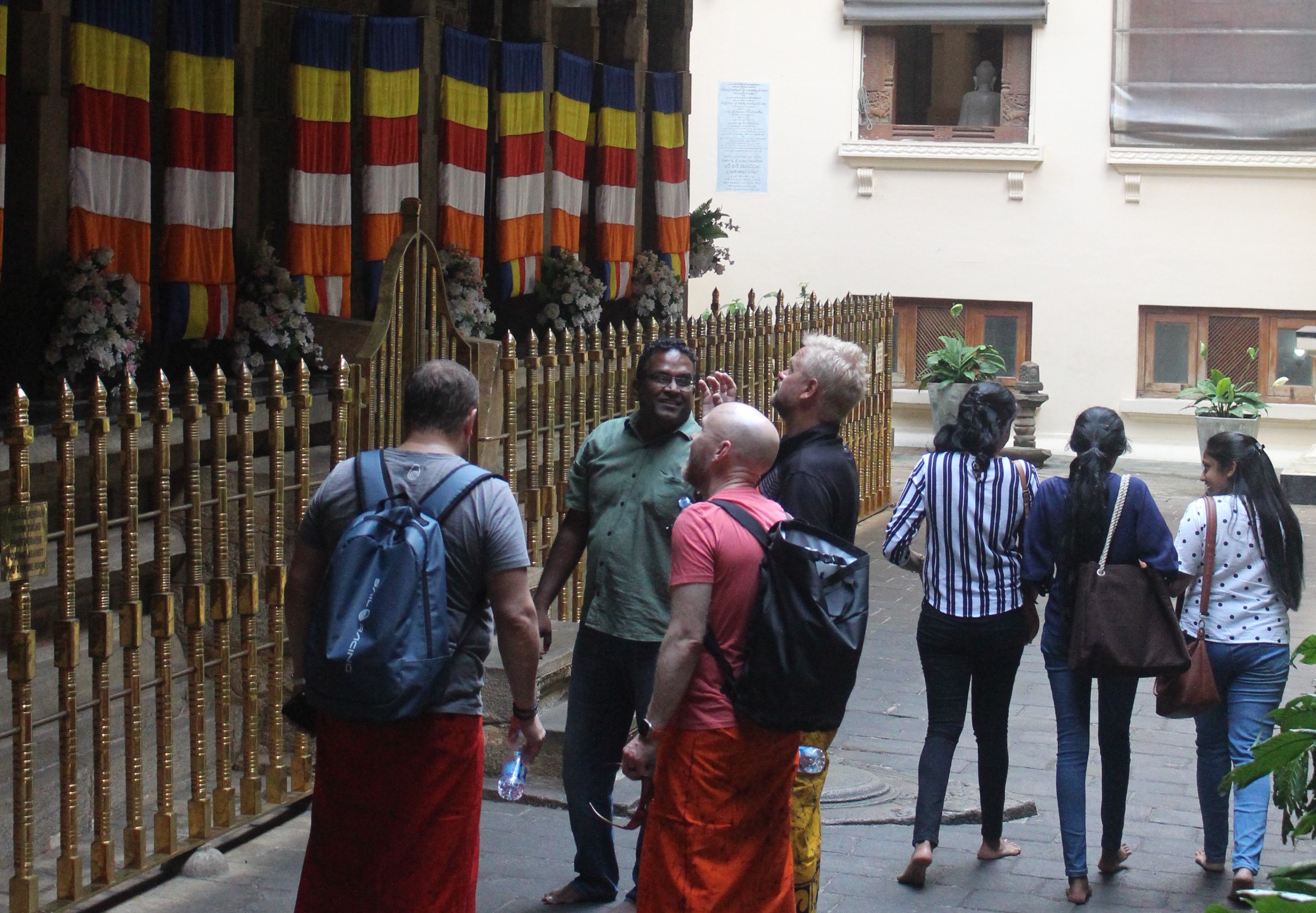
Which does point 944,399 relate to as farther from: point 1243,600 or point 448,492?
point 448,492

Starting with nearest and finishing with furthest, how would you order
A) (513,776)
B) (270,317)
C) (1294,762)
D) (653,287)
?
(1294,762) → (513,776) → (270,317) → (653,287)

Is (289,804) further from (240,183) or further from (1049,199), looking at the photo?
(1049,199)

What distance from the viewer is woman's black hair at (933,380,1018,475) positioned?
18.8 feet

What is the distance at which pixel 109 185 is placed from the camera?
887cm

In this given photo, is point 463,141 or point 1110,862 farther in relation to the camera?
point 463,141

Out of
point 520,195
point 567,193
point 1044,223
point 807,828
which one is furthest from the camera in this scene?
point 1044,223

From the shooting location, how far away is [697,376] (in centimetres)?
1030

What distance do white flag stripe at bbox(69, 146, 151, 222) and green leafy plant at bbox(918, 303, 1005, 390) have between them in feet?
32.1

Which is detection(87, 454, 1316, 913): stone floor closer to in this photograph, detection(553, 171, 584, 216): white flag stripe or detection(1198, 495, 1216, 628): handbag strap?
detection(1198, 495, 1216, 628): handbag strap

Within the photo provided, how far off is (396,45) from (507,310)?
297 cm

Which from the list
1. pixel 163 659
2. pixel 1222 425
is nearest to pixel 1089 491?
pixel 163 659

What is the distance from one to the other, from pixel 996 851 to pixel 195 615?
9.42ft

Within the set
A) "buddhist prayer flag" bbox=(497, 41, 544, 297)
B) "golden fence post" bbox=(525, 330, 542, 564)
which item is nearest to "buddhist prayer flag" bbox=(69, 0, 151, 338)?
"golden fence post" bbox=(525, 330, 542, 564)

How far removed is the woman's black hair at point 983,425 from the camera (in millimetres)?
5719
